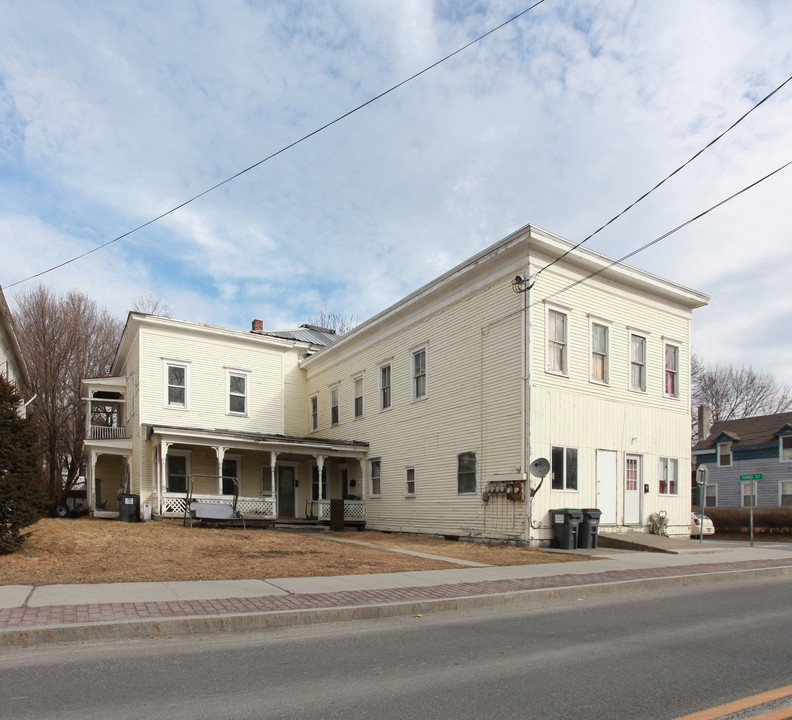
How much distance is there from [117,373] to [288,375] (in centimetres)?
940

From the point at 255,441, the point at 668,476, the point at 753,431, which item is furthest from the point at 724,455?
the point at 255,441

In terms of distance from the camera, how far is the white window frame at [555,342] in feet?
60.3

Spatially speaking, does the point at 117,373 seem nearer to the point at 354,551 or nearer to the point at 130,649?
the point at 354,551

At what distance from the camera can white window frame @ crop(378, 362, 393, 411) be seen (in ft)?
80.6

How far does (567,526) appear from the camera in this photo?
1686 centimetres

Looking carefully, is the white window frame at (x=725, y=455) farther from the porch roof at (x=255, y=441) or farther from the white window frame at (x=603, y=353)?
A: the porch roof at (x=255, y=441)

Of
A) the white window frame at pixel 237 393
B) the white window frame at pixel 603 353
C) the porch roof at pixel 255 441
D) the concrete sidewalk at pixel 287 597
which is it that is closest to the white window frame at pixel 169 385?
the porch roof at pixel 255 441

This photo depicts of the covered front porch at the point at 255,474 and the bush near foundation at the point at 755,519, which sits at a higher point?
the covered front porch at the point at 255,474

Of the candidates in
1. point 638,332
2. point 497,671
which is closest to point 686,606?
point 497,671

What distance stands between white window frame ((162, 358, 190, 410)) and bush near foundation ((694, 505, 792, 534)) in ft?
76.4

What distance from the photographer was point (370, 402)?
25797 mm

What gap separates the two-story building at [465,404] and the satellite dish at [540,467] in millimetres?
896

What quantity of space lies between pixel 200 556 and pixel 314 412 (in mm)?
17556

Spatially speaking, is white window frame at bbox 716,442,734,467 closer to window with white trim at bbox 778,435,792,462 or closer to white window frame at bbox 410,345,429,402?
window with white trim at bbox 778,435,792,462
